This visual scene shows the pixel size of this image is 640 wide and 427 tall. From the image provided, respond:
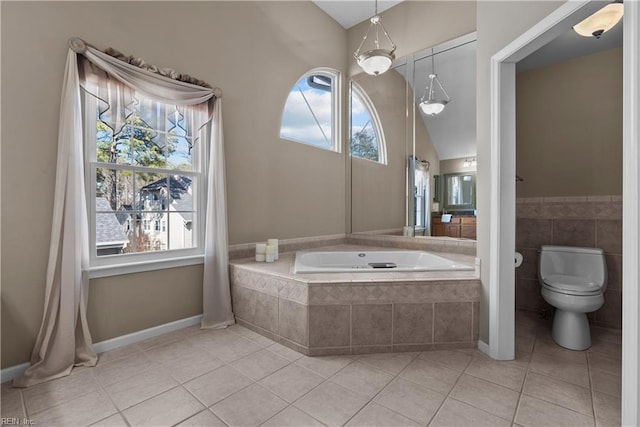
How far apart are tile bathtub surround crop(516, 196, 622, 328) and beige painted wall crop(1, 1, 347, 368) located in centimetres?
207

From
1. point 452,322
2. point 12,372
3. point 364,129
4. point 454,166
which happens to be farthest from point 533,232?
point 12,372

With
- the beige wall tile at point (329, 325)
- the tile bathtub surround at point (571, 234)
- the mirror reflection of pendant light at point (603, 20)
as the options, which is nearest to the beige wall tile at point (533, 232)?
the tile bathtub surround at point (571, 234)

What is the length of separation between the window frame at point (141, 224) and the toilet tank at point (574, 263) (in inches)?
121

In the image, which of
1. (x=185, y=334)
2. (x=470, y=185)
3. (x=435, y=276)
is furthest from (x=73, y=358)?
(x=470, y=185)

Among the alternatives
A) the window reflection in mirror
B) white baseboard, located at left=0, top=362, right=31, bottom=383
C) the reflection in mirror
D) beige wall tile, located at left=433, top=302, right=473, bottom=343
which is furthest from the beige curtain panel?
the window reflection in mirror

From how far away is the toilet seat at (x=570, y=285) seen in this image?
223cm

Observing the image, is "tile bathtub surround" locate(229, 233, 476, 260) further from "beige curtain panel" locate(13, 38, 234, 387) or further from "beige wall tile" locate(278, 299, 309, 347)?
"beige curtain panel" locate(13, 38, 234, 387)

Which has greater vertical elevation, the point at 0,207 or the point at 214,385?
the point at 0,207

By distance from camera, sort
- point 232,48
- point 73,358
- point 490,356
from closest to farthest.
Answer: point 73,358, point 490,356, point 232,48

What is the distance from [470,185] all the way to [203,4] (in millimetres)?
2893

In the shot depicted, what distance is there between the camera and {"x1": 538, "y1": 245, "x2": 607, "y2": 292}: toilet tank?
2.59m

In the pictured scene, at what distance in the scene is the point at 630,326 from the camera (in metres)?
1.24

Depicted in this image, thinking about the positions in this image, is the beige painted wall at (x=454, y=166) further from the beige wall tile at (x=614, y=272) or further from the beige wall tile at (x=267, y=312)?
the beige wall tile at (x=267, y=312)

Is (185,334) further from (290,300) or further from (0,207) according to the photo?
(0,207)
